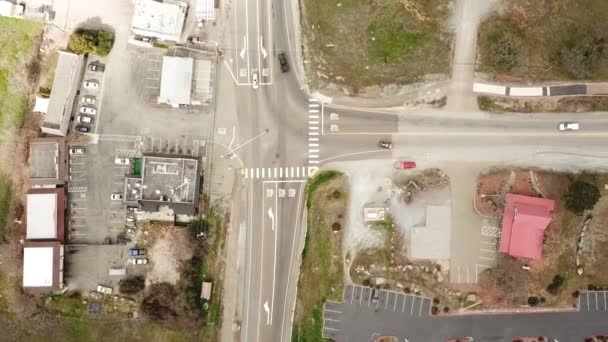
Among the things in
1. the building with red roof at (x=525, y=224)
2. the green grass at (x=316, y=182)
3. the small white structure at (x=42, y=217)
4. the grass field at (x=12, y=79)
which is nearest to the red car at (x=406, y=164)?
the green grass at (x=316, y=182)

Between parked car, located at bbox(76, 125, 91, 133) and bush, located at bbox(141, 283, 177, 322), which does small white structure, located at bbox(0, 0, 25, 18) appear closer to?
parked car, located at bbox(76, 125, 91, 133)

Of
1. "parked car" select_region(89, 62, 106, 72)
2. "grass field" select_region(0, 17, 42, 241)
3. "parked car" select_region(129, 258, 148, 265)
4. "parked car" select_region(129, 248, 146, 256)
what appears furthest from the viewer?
"grass field" select_region(0, 17, 42, 241)

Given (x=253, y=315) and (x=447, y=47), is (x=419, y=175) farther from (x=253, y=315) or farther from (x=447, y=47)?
(x=253, y=315)

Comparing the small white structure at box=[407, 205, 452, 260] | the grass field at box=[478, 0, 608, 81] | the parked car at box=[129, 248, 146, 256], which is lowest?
the parked car at box=[129, 248, 146, 256]

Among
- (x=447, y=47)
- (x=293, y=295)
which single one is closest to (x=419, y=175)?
(x=447, y=47)

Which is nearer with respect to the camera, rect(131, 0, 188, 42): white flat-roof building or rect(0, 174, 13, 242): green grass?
Answer: rect(131, 0, 188, 42): white flat-roof building

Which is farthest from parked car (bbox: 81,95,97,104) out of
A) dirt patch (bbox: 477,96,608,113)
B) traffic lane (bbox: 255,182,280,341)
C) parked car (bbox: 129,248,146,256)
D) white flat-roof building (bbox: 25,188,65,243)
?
dirt patch (bbox: 477,96,608,113)

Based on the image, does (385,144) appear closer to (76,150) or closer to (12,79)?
(76,150)
